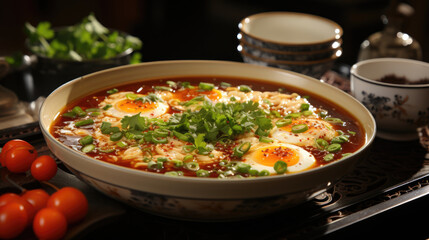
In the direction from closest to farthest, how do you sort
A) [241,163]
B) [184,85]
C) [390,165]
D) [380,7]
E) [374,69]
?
[241,163]
[390,165]
[184,85]
[374,69]
[380,7]

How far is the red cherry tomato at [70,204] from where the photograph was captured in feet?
5.32

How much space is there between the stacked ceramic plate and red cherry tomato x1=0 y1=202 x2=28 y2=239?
1837 millimetres

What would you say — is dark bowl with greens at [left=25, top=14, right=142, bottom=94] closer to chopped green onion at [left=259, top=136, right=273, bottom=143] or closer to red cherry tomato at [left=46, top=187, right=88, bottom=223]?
chopped green onion at [left=259, top=136, right=273, bottom=143]

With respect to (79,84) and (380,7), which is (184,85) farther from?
(380,7)

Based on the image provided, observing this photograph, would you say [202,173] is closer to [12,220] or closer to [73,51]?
[12,220]

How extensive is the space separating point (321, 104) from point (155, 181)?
1224mm

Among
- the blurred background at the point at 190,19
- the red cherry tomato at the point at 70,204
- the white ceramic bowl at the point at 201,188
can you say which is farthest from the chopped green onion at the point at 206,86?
the blurred background at the point at 190,19

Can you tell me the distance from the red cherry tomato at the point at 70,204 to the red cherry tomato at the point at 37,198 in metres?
0.05

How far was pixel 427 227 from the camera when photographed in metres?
2.09

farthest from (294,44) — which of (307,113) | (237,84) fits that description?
(307,113)

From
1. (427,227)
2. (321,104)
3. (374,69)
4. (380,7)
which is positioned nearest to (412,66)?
(374,69)

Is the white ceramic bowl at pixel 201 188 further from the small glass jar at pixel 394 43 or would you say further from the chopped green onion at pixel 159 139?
the small glass jar at pixel 394 43

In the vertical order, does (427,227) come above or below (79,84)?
below

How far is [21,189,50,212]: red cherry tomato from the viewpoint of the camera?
1.69 m
